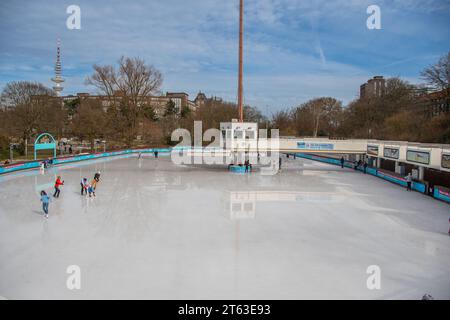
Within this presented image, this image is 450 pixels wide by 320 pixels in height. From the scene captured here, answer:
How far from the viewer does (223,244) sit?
10.1 meters

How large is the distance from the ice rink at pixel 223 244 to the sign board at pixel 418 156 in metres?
2.57

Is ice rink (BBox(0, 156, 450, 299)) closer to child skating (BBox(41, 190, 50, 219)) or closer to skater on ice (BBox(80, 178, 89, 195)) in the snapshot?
child skating (BBox(41, 190, 50, 219))

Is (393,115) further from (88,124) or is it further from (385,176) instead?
(88,124)

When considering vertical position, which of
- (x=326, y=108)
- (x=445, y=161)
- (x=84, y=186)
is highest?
(x=326, y=108)

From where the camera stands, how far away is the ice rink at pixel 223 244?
7.27 meters

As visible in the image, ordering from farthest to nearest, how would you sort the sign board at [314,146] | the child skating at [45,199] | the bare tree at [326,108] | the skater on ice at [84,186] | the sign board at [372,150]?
the bare tree at [326,108], the sign board at [314,146], the sign board at [372,150], the skater on ice at [84,186], the child skating at [45,199]

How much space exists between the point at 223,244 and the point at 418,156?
16.3 m

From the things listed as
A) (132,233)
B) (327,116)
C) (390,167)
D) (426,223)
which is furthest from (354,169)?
(327,116)

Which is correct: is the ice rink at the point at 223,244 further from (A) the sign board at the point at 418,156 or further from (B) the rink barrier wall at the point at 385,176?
(A) the sign board at the point at 418,156

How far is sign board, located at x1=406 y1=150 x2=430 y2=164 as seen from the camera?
65.2 ft

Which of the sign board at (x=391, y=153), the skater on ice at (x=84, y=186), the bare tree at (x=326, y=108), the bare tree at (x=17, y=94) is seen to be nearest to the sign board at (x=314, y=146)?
the sign board at (x=391, y=153)

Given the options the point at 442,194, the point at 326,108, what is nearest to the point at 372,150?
the point at 442,194

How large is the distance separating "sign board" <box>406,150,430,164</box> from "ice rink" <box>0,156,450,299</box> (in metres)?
2.57

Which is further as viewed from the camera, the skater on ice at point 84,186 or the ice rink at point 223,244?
the skater on ice at point 84,186
